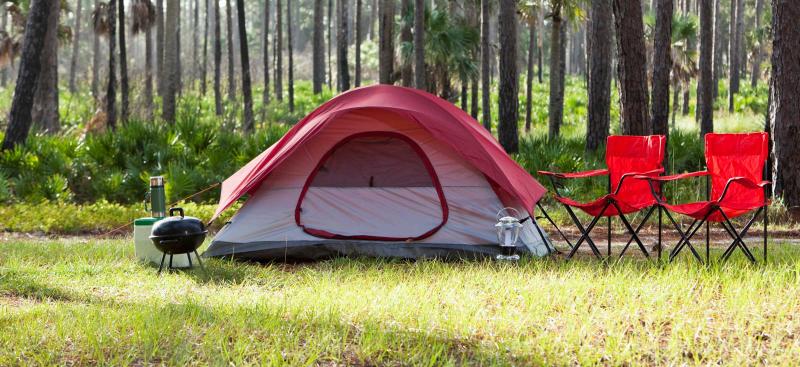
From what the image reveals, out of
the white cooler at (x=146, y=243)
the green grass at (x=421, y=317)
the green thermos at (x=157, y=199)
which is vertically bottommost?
the green grass at (x=421, y=317)

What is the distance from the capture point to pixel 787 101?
31.7 feet

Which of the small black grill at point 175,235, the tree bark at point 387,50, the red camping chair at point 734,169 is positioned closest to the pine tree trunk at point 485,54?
the tree bark at point 387,50

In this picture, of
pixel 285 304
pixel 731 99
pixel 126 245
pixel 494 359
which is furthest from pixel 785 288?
pixel 731 99

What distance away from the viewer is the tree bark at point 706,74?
721 inches

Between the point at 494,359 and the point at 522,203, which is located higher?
the point at 522,203

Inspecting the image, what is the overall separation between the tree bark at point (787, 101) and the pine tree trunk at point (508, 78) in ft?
17.0

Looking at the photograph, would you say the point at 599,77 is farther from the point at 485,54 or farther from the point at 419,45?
the point at 485,54

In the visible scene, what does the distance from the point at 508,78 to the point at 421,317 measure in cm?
1040

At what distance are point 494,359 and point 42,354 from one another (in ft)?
7.00

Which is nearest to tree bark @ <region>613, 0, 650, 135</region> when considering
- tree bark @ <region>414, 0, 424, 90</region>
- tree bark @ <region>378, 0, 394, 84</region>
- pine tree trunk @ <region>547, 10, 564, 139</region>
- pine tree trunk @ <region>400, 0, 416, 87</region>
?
tree bark @ <region>414, 0, 424, 90</region>

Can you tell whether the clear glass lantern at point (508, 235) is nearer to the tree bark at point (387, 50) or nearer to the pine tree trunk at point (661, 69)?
the pine tree trunk at point (661, 69)

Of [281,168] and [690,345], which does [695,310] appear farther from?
[281,168]

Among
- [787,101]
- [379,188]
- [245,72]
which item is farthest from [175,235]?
[245,72]

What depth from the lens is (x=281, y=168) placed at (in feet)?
25.2
